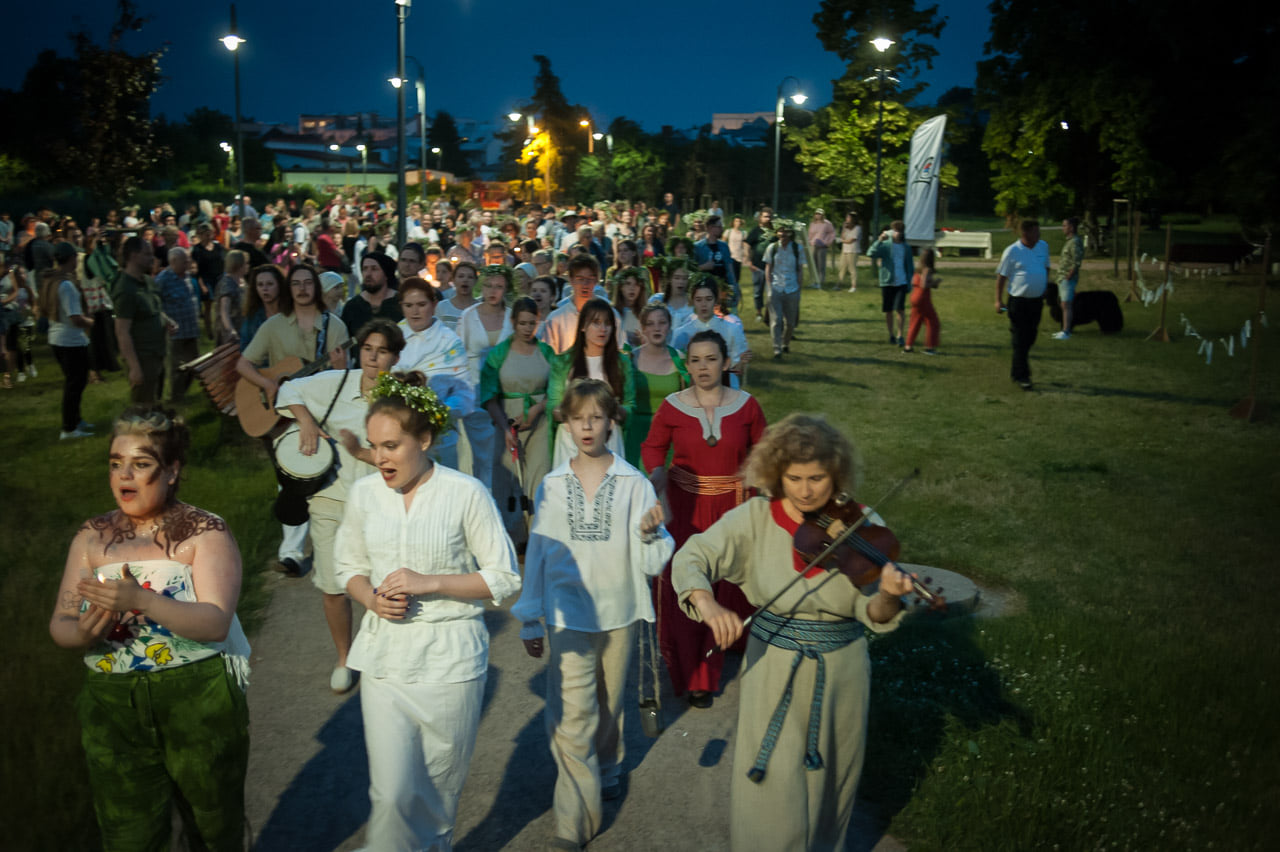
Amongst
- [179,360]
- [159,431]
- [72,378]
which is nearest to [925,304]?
[179,360]

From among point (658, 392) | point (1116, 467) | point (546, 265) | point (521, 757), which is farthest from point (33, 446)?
point (1116, 467)

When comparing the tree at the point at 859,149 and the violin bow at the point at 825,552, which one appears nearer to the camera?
the violin bow at the point at 825,552

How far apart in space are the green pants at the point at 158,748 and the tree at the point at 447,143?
153 m

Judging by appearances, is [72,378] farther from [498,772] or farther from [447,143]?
[447,143]

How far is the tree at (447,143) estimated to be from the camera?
151 meters

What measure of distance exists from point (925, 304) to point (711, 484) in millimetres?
15403

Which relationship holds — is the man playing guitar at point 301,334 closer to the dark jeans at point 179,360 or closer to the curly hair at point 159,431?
the curly hair at point 159,431

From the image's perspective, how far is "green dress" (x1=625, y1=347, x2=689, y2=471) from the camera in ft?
25.7

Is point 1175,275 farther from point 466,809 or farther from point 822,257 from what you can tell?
point 466,809

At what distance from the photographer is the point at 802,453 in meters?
3.89

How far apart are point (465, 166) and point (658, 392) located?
152 m

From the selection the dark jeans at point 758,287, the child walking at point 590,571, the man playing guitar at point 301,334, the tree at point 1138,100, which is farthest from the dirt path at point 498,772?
the tree at point 1138,100

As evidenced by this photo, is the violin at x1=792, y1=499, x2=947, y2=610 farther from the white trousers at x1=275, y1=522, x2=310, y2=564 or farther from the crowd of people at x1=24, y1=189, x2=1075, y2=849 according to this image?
the white trousers at x1=275, y1=522, x2=310, y2=564

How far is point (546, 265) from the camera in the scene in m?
15.1
